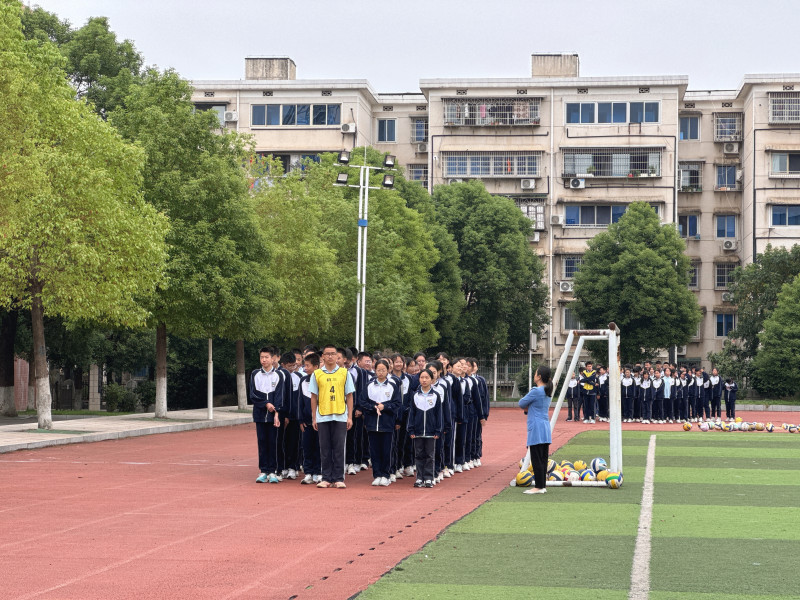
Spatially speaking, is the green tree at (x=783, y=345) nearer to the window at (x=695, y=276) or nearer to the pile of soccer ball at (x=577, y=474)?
the window at (x=695, y=276)

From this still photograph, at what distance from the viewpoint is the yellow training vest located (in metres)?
15.9

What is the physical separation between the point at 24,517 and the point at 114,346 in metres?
34.9

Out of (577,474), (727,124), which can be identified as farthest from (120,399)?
(727,124)

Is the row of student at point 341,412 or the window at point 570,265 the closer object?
the row of student at point 341,412

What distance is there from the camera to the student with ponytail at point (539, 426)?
50.5ft

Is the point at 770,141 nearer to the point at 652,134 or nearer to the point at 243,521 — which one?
the point at 652,134

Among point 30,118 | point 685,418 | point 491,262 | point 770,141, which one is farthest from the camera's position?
point 770,141

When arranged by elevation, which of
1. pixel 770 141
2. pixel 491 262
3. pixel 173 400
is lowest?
pixel 173 400

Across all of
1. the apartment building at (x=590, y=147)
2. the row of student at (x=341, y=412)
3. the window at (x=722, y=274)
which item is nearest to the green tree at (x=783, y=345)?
the apartment building at (x=590, y=147)

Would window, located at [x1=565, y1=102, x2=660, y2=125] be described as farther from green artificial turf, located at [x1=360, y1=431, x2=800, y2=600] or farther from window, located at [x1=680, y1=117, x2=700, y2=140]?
green artificial turf, located at [x1=360, y1=431, x2=800, y2=600]

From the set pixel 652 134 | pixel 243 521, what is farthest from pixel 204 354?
pixel 243 521

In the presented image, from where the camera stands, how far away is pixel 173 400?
175 feet

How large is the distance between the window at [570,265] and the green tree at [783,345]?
14.4m

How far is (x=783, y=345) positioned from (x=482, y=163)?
21364 millimetres
